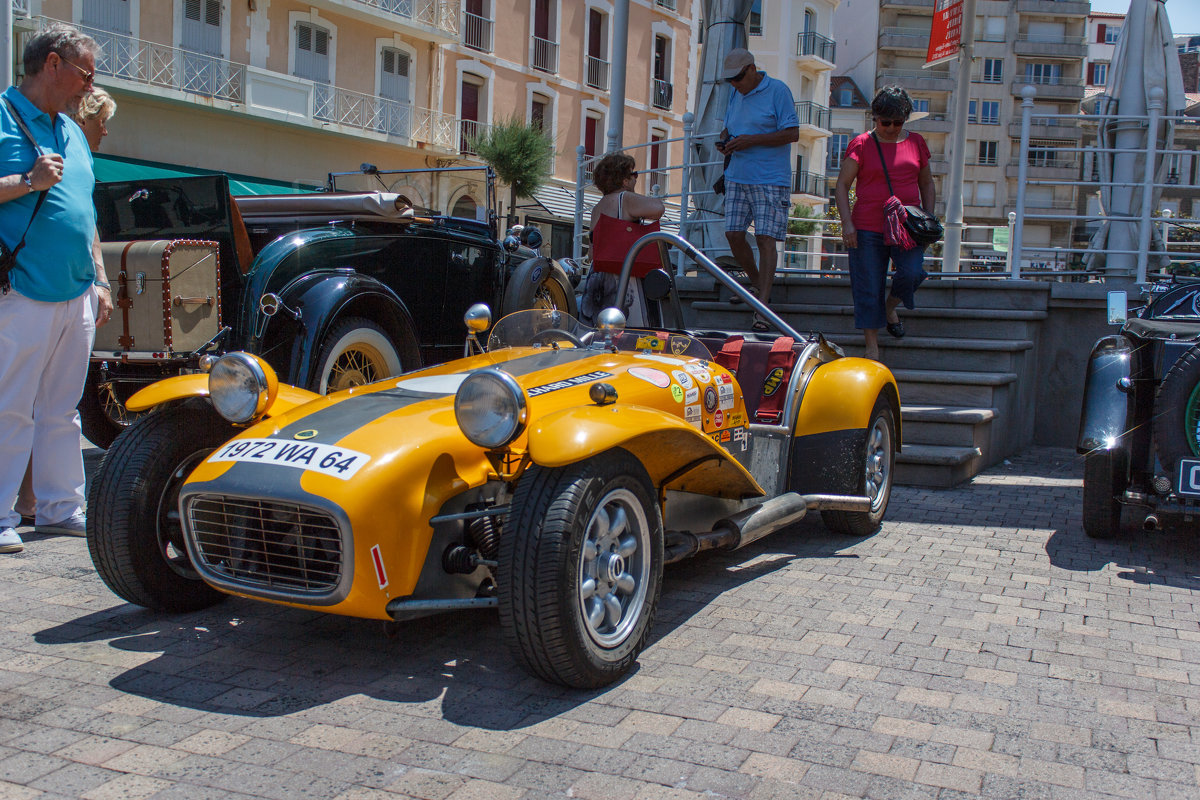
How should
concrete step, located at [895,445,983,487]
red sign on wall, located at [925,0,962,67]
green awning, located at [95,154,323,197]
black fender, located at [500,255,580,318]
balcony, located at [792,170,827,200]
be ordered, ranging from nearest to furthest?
concrete step, located at [895,445,983,487] → black fender, located at [500,255,580,318] → red sign on wall, located at [925,0,962,67] → green awning, located at [95,154,323,197] → balcony, located at [792,170,827,200]

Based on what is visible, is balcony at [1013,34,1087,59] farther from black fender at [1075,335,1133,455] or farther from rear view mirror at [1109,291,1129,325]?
black fender at [1075,335,1133,455]

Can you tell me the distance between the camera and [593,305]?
6402 mm

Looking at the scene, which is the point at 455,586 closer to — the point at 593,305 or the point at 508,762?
the point at 508,762

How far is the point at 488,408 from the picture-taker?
9.80 ft

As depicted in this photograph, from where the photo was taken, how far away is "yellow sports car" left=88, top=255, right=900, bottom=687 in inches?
114

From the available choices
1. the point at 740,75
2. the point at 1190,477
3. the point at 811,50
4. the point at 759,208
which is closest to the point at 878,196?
the point at 759,208

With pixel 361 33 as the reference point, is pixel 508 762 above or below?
below

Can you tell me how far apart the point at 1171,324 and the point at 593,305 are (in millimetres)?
3226

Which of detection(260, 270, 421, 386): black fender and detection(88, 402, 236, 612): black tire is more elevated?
detection(260, 270, 421, 386): black fender

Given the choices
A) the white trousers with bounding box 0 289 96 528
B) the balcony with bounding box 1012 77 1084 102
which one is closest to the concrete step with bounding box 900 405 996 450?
the white trousers with bounding box 0 289 96 528

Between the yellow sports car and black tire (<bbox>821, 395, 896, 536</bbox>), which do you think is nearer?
the yellow sports car

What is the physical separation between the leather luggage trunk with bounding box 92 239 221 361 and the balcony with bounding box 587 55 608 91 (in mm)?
29161

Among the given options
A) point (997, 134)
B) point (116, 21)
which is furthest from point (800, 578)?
point (997, 134)

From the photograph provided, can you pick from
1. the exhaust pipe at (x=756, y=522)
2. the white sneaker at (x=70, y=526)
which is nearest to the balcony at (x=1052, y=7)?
the exhaust pipe at (x=756, y=522)
